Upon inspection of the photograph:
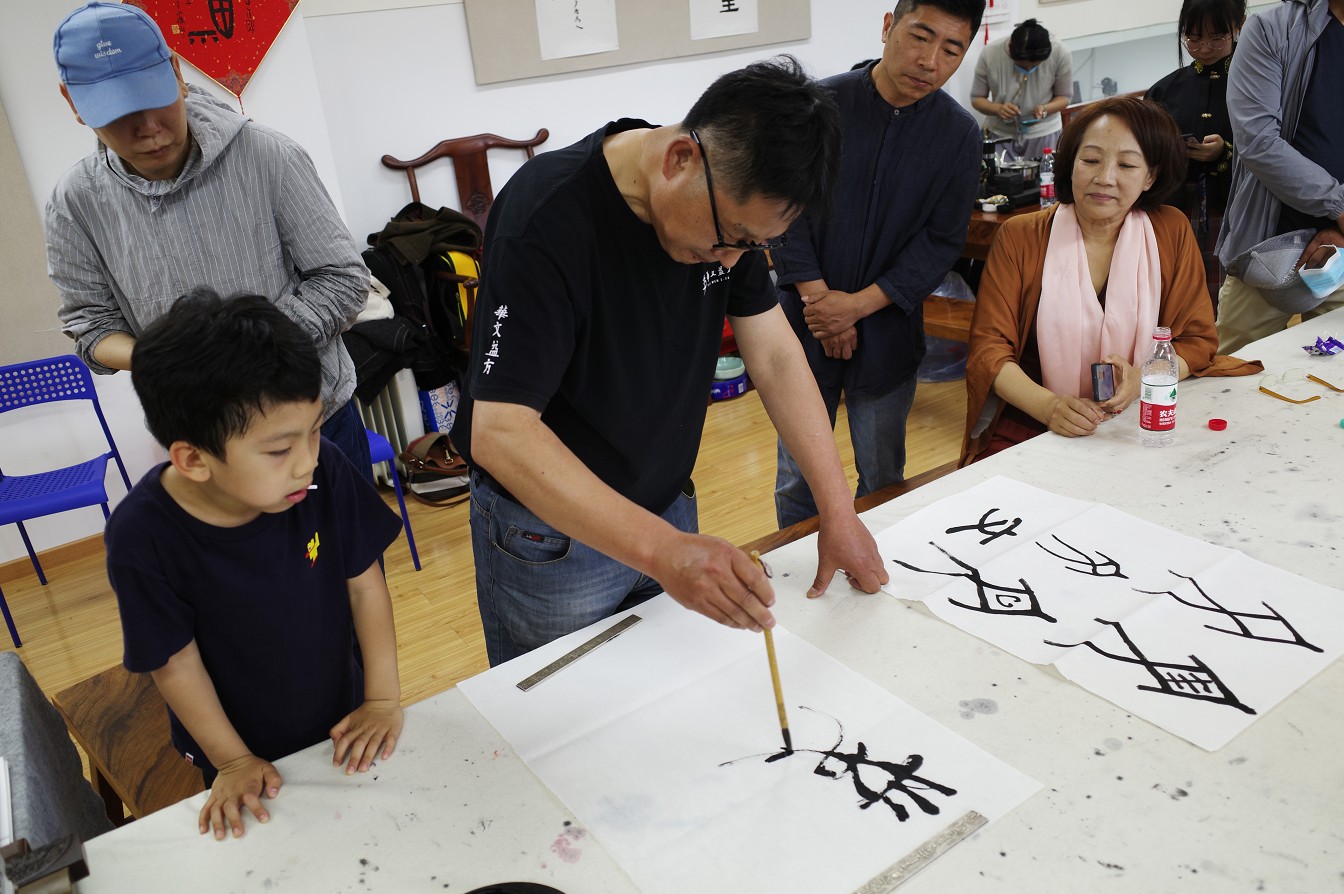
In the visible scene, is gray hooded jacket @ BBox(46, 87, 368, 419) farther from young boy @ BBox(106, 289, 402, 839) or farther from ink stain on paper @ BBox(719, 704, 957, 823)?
ink stain on paper @ BBox(719, 704, 957, 823)

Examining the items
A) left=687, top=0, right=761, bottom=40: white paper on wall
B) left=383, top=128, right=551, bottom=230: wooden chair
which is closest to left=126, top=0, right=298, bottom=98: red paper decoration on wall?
left=383, top=128, right=551, bottom=230: wooden chair

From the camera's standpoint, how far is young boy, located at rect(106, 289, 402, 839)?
104cm

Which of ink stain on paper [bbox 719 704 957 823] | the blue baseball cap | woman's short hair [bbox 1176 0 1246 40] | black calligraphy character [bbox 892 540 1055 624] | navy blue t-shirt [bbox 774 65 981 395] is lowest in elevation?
black calligraphy character [bbox 892 540 1055 624]

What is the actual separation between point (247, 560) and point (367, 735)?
27 centimetres

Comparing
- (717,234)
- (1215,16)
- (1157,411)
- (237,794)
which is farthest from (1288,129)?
(237,794)

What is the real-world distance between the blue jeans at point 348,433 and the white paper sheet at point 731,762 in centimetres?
98

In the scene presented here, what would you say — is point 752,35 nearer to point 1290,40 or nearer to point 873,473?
point 1290,40

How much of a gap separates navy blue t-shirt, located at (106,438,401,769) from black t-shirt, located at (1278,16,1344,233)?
100 inches

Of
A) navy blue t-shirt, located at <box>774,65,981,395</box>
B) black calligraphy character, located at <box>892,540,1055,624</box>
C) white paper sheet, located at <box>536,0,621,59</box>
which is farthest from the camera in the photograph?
white paper sheet, located at <box>536,0,621,59</box>

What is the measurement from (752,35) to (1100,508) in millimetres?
3720

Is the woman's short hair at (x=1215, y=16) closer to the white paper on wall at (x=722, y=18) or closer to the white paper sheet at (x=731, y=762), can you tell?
the white paper on wall at (x=722, y=18)

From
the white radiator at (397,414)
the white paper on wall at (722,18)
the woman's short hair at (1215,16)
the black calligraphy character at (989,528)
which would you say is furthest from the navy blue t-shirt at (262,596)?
the white paper on wall at (722,18)

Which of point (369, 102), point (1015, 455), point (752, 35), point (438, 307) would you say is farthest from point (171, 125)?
point (752, 35)

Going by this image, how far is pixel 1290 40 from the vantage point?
8.15 ft
